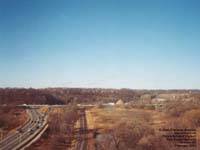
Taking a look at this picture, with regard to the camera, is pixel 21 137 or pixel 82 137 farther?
pixel 82 137

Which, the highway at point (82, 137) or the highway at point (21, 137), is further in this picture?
the highway at point (82, 137)

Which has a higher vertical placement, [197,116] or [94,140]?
[197,116]

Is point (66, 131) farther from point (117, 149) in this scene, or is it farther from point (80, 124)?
point (117, 149)

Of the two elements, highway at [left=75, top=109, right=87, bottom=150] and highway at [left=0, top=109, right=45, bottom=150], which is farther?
highway at [left=75, top=109, right=87, bottom=150]

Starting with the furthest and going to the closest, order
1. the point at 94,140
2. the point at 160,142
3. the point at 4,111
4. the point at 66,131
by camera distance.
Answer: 1. the point at 4,111
2. the point at 66,131
3. the point at 94,140
4. the point at 160,142

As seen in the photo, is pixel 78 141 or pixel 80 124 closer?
pixel 78 141

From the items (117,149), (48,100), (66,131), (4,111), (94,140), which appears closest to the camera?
(117,149)

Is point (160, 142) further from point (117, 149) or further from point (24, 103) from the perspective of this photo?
point (24, 103)

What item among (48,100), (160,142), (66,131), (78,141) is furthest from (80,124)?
(48,100)

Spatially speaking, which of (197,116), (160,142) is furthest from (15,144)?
(197,116)
